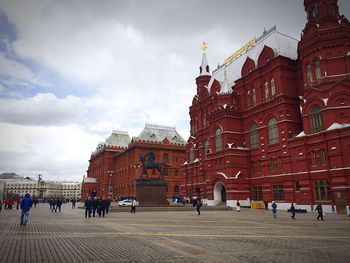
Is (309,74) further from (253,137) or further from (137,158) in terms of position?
(137,158)

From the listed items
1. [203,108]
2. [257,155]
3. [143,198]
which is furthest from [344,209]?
[203,108]

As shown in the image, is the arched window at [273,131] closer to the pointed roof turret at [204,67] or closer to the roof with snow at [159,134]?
the pointed roof turret at [204,67]

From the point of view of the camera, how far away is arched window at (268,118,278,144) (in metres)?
42.8

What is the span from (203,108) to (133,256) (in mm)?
53707

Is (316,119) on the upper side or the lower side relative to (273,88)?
lower

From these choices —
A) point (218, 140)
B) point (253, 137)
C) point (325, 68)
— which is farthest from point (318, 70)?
point (218, 140)

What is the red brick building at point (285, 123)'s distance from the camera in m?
34.7

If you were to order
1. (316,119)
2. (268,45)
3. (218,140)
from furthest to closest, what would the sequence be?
(218,140)
(268,45)
(316,119)

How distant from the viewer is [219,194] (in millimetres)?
49844

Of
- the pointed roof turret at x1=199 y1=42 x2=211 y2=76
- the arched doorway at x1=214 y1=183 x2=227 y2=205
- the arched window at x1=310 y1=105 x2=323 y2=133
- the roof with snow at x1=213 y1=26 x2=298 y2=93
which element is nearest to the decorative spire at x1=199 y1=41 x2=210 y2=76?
the pointed roof turret at x1=199 y1=42 x2=211 y2=76

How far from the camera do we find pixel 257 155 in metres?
45.8

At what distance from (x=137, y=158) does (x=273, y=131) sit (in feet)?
136

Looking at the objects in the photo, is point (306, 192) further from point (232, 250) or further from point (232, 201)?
point (232, 250)

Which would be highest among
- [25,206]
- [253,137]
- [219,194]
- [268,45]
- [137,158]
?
[268,45]
